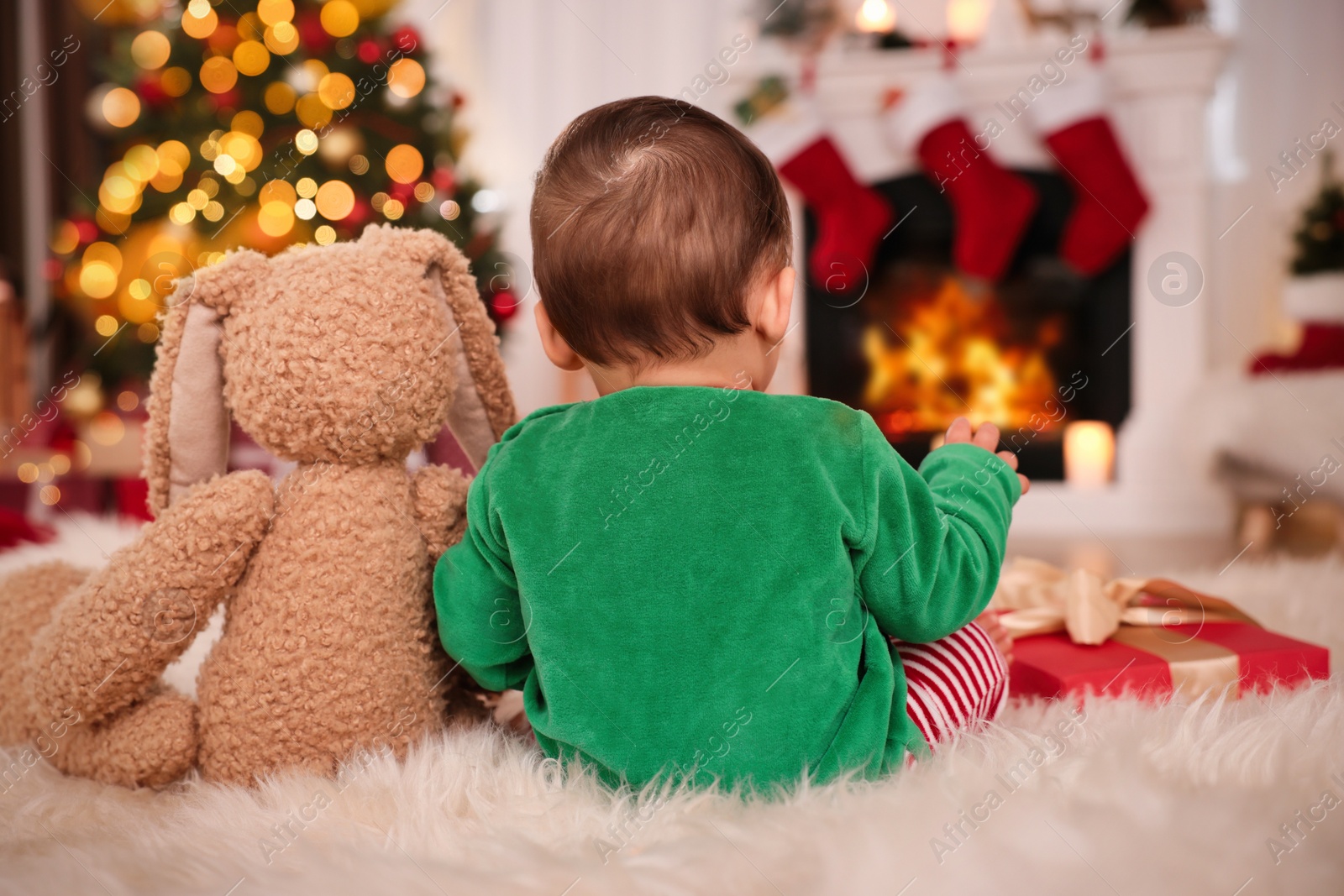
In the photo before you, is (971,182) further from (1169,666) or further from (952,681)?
(952,681)

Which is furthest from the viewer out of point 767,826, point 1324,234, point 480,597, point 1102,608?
point 1324,234

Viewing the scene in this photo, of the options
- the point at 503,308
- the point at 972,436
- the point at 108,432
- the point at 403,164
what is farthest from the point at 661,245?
the point at 108,432

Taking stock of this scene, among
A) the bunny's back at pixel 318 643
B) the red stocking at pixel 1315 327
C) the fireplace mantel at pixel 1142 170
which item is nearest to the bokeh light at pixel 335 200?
the fireplace mantel at pixel 1142 170

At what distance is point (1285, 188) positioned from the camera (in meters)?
2.85

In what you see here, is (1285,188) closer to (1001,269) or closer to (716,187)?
(1001,269)

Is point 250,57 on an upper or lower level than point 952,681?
upper

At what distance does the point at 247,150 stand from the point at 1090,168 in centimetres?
220

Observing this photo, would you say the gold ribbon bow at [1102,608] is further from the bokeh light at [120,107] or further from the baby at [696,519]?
the bokeh light at [120,107]

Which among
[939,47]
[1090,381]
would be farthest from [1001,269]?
[939,47]

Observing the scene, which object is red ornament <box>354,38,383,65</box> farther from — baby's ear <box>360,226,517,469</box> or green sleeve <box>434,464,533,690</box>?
green sleeve <box>434,464,533,690</box>

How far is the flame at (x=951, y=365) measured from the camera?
2.97 meters

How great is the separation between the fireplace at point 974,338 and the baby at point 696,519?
2.28 m

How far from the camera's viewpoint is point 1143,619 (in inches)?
37.4

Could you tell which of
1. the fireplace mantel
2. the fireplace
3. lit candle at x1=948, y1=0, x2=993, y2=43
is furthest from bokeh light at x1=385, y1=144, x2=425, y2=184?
lit candle at x1=948, y1=0, x2=993, y2=43
